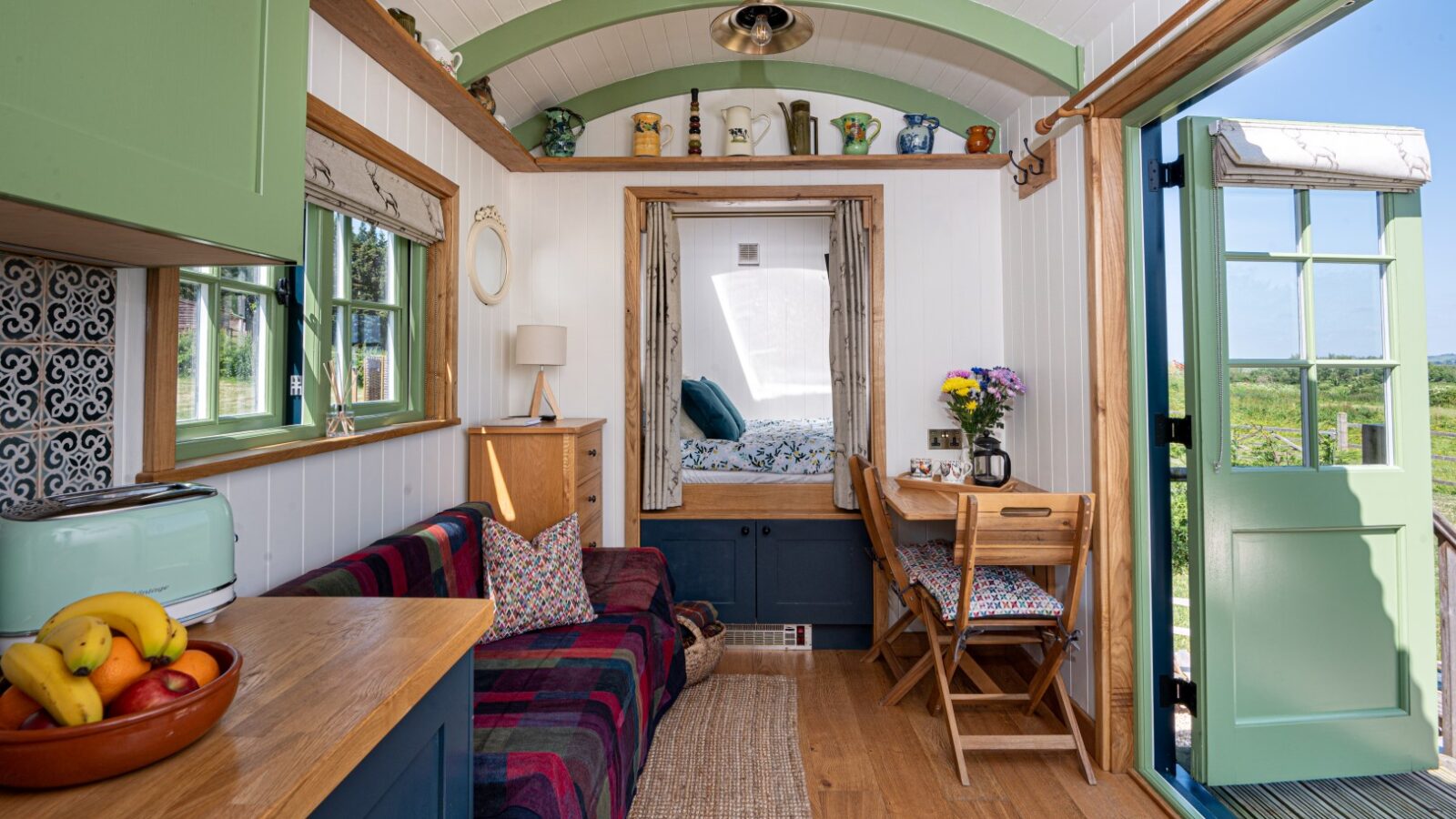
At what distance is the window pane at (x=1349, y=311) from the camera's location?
6.64 feet

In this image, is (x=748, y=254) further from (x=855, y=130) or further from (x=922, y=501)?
(x=922, y=501)

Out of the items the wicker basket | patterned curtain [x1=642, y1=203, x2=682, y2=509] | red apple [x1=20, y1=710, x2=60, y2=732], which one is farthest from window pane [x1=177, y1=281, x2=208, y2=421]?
patterned curtain [x1=642, y1=203, x2=682, y2=509]

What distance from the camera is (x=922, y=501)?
2.89m

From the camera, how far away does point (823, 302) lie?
4.72 m

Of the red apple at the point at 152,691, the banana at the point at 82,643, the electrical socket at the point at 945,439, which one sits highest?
the electrical socket at the point at 945,439

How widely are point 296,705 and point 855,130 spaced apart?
322cm

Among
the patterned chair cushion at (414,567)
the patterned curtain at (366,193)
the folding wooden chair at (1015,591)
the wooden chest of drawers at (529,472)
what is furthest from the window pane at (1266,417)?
the patterned curtain at (366,193)

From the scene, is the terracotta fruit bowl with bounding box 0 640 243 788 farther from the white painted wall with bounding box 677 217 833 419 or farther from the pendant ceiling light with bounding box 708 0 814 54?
the white painted wall with bounding box 677 217 833 419

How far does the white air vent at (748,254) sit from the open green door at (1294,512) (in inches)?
109

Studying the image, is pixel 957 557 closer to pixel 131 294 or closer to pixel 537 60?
pixel 131 294

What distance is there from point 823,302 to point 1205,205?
268cm

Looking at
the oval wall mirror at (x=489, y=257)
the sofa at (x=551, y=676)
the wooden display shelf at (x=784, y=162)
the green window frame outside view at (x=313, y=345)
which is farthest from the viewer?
the wooden display shelf at (x=784, y=162)

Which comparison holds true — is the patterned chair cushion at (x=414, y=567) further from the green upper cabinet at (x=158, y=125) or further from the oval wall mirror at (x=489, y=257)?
the oval wall mirror at (x=489, y=257)

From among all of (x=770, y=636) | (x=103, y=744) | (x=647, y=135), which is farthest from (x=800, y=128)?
(x=103, y=744)
